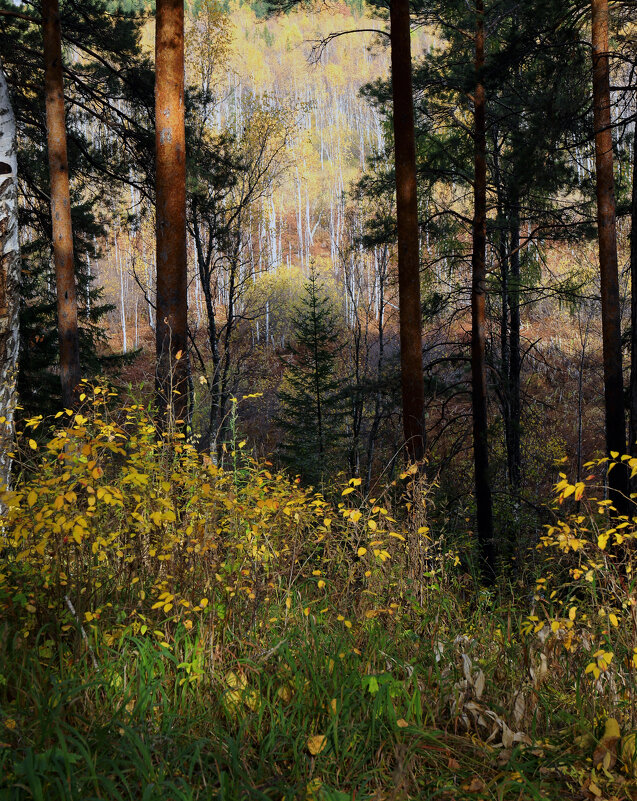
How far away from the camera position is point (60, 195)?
8422mm

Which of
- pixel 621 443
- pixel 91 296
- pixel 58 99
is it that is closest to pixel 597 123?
pixel 621 443

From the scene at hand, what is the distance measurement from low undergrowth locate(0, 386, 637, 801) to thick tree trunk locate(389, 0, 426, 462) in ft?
11.6

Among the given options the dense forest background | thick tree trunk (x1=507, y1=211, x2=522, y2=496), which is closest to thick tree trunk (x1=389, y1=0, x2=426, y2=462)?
the dense forest background

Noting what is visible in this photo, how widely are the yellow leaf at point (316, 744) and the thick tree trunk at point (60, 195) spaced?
23.2ft

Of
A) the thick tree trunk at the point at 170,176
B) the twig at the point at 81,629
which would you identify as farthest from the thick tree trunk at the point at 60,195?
the twig at the point at 81,629

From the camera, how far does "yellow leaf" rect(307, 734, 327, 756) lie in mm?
2062

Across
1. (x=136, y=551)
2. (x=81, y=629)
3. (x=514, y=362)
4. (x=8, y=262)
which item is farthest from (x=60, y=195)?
(x=514, y=362)

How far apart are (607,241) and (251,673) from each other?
6.82 metres

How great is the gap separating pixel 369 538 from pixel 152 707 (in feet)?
4.76

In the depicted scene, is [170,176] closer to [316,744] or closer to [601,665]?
[316,744]

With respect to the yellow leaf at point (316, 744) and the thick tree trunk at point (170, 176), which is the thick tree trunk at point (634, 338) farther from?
the yellow leaf at point (316, 744)

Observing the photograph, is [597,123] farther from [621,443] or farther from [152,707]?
[152,707]

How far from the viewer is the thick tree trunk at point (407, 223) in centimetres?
679

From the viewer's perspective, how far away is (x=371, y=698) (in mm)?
2426
